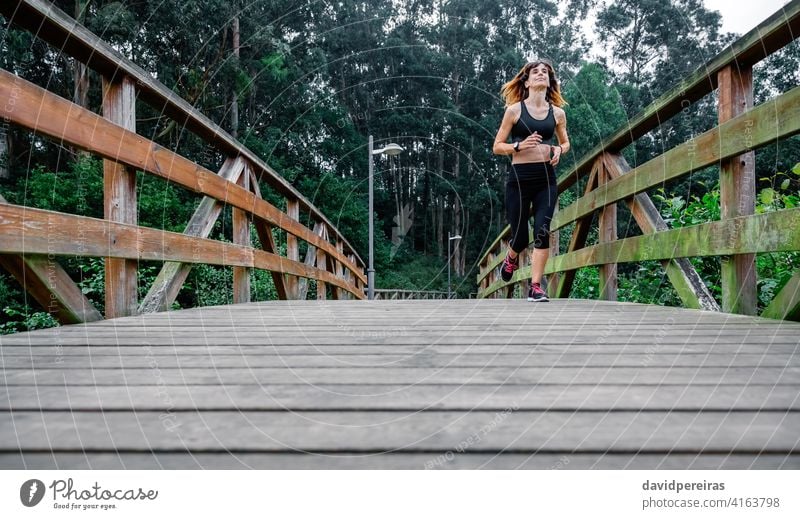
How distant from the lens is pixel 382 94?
26.6 metres

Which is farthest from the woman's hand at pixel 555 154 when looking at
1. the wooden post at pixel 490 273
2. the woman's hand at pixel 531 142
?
the wooden post at pixel 490 273

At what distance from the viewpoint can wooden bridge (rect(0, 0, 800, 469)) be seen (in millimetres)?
885

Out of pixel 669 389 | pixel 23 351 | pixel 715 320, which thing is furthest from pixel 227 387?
pixel 715 320

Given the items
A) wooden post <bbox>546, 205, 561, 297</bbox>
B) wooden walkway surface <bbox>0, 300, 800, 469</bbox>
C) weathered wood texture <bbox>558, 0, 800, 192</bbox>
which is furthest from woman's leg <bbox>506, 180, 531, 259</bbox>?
wooden walkway surface <bbox>0, 300, 800, 469</bbox>

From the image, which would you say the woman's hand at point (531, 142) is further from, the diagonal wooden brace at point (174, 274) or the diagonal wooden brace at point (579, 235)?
the diagonal wooden brace at point (174, 274)

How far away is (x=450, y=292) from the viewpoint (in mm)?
25406

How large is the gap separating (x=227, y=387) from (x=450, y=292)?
24385 millimetres

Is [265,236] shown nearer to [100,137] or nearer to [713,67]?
[100,137]

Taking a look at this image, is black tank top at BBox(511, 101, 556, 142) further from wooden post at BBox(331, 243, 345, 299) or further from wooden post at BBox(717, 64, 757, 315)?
wooden post at BBox(331, 243, 345, 299)

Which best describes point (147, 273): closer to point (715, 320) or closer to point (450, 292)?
point (715, 320)

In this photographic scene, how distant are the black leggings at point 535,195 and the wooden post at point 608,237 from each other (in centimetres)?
37

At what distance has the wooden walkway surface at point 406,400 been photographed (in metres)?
0.86

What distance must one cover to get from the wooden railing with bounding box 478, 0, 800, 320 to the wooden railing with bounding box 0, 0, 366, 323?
2.41 meters
